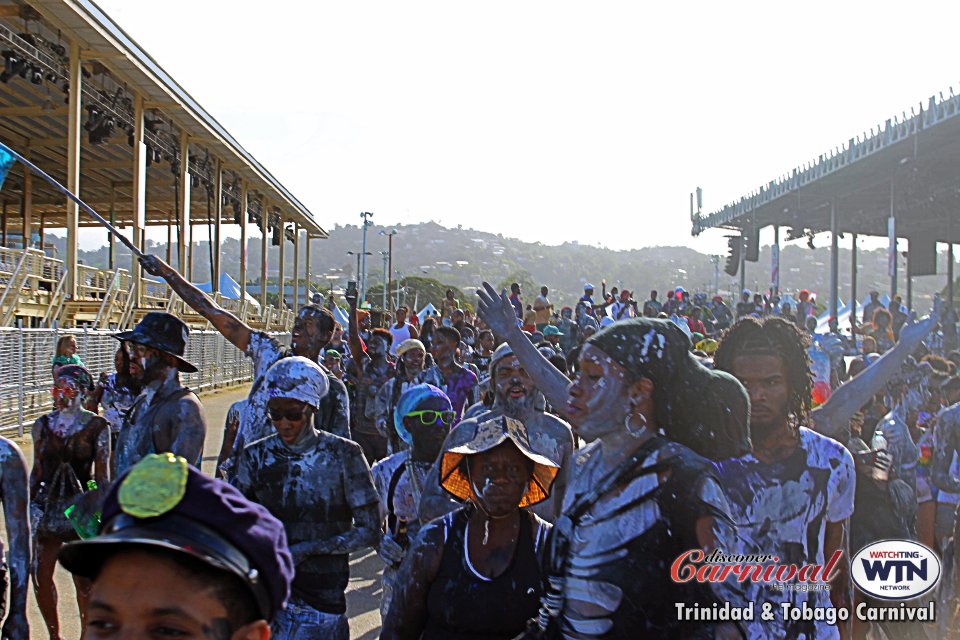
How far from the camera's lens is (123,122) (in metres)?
23.3

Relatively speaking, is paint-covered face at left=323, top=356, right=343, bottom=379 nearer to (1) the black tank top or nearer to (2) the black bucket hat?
(2) the black bucket hat

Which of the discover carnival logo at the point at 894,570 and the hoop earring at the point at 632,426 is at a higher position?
the hoop earring at the point at 632,426

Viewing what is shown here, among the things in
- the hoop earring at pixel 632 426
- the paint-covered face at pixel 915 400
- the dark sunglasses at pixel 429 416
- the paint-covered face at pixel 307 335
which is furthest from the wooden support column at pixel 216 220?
the hoop earring at pixel 632 426

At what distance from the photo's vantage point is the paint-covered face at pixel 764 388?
131 inches

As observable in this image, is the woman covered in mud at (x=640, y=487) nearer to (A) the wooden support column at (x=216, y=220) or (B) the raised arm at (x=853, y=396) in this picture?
(B) the raised arm at (x=853, y=396)

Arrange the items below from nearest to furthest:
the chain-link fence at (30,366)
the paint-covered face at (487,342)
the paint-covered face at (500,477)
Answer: the paint-covered face at (500,477) → the paint-covered face at (487,342) → the chain-link fence at (30,366)

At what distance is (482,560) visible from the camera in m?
2.99

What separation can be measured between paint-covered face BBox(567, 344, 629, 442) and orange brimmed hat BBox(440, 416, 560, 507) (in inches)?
19.9

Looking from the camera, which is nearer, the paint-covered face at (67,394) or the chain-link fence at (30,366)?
the paint-covered face at (67,394)

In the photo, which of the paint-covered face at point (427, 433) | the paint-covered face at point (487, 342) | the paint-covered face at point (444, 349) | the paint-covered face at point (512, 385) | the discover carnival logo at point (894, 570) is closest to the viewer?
the discover carnival logo at point (894, 570)

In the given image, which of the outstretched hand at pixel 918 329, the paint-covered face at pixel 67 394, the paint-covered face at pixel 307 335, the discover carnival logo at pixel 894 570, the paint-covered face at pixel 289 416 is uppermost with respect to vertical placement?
the outstretched hand at pixel 918 329

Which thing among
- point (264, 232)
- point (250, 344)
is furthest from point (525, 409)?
point (264, 232)

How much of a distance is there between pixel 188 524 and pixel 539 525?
170 cm

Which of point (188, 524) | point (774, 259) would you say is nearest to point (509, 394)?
point (188, 524)
